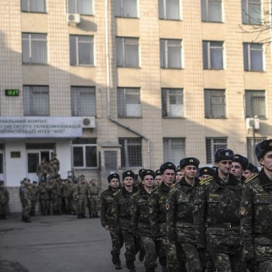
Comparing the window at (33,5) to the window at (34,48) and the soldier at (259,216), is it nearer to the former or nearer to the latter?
the window at (34,48)

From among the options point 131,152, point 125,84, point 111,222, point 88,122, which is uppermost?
point 125,84

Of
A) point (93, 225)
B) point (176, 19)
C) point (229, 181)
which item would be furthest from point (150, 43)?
point (229, 181)

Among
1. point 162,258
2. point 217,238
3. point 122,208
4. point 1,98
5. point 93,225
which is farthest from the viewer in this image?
point 1,98

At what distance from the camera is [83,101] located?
28984 mm

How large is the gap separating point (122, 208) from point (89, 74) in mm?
18447

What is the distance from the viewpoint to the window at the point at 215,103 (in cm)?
3091

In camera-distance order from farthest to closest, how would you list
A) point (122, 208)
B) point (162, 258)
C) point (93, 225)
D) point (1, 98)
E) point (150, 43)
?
point (150, 43), point (1, 98), point (93, 225), point (122, 208), point (162, 258)

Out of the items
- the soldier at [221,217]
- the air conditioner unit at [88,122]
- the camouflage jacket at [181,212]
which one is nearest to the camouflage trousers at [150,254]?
the camouflage jacket at [181,212]

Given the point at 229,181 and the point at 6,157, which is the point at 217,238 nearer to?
the point at 229,181

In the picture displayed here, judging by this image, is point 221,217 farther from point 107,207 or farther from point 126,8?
point 126,8

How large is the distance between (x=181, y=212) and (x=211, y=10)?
977 inches

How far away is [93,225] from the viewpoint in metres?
20.0

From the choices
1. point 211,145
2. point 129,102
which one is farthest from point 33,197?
point 211,145

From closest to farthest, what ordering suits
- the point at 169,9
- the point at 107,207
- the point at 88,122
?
the point at 107,207
the point at 88,122
the point at 169,9
